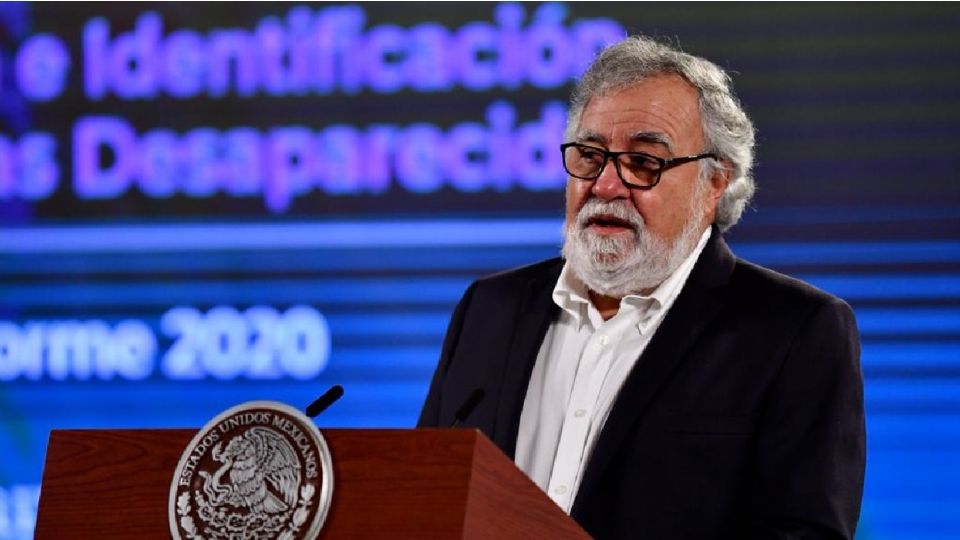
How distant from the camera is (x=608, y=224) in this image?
2826 millimetres

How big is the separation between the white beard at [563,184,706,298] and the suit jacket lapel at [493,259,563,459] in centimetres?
12

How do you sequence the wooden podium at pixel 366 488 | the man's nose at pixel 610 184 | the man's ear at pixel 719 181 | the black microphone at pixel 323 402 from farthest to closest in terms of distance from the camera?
the man's ear at pixel 719 181, the man's nose at pixel 610 184, the black microphone at pixel 323 402, the wooden podium at pixel 366 488

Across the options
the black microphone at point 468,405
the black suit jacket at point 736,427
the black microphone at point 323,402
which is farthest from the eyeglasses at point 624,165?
the black microphone at point 323,402

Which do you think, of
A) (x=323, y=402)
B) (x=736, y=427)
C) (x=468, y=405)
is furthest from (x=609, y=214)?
(x=323, y=402)

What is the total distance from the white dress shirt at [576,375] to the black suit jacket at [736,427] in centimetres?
5

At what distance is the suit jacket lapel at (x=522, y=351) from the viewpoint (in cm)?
274

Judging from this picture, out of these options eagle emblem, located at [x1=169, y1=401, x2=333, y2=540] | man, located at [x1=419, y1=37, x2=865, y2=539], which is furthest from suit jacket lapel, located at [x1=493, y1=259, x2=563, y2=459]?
eagle emblem, located at [x1=169, y1=401, x2=333, y2=540]

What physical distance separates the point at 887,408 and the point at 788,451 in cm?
158

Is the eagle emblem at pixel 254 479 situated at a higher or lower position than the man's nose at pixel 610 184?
lower

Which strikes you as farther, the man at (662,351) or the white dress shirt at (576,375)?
the white dress shirt at (576,375)

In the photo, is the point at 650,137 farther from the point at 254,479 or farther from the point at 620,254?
the point at 254,479

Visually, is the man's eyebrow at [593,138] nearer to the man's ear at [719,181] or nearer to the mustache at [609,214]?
the mustache at [609,214]

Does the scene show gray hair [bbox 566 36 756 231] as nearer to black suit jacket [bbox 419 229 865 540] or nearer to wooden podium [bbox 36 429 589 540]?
black suit jacket [bbox 419 229 865 540]

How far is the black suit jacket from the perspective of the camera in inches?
98.4
